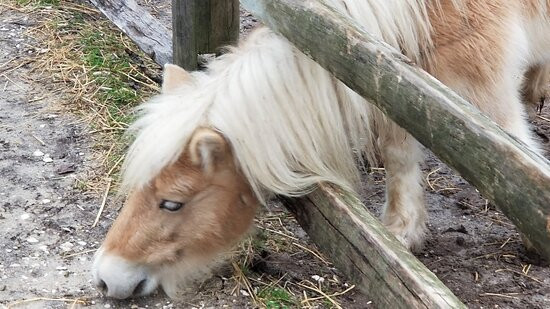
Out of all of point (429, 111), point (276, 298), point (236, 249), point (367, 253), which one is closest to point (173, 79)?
point (236, 249)

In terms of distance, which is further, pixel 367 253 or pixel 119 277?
pixel 119 277

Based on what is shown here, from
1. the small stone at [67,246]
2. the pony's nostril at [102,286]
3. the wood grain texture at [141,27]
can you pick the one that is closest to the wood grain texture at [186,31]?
the wood grain texture at [141,27]

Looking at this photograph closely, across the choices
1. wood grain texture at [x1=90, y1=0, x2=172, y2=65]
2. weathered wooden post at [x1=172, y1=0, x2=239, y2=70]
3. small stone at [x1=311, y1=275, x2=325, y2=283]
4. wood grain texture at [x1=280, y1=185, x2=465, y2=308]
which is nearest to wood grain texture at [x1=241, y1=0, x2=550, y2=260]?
wood grain texture at [x1=280, y1=185, x2=465, y2=308]

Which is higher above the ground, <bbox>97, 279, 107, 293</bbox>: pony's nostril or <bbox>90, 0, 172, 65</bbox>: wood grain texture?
<bbox>90, 0, 172, 65</bbox>: wood grain texture

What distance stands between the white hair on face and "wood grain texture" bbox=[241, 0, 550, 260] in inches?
6.7

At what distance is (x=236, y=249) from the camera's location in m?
3.52

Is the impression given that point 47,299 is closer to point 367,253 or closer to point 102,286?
point 102,286

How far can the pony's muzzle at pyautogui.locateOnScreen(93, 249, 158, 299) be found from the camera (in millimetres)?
3072

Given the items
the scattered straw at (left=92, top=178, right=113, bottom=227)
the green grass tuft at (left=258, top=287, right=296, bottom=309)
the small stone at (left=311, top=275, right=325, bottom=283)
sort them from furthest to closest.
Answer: the scattered straw at (left=92, top=178, right=113, bottom=227), the small stone at (left=311, top=275, right=325, bottom=283), the green grass tuft at (left=258, top=287, right=296, bottom=309)

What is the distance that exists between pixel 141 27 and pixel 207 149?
241 centimetres

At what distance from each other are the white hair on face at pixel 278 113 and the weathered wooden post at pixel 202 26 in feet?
3.24

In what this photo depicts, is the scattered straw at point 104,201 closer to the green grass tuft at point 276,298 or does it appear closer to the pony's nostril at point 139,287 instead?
the pony's nostril at point 139,287

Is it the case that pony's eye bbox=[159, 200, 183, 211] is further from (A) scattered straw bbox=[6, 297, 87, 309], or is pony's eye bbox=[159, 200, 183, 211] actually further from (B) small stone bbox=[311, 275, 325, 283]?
(B) small stone bbox=[311, 275, 325, 283]

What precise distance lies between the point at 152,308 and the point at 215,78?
0.98m
